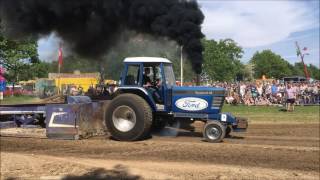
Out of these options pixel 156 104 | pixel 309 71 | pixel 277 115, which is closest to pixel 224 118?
pixel 156 104

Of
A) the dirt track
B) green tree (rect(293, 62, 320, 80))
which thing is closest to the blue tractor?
the dirt track

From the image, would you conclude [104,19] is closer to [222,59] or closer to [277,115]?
[277,115]

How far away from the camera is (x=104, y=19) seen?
13852mm

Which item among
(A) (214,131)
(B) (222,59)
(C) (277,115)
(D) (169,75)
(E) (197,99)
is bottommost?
(A) (214,131)

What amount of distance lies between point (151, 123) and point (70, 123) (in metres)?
2.16

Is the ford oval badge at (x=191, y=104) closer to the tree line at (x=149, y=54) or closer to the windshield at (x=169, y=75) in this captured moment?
the windshield at (x=169, y=75)

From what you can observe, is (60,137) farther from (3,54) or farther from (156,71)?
(3,54)

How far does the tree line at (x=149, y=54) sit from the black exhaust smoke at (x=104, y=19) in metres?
0.70

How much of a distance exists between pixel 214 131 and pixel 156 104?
159cm

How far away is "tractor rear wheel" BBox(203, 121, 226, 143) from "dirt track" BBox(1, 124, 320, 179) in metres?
0.21

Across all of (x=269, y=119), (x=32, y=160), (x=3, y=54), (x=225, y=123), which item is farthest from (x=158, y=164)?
(x=3, y=54)

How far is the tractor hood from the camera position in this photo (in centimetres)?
1150

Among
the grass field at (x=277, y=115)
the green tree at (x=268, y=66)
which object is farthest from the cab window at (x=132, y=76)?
the green tree at (x=268, y=66)

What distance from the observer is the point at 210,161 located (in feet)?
30.1
